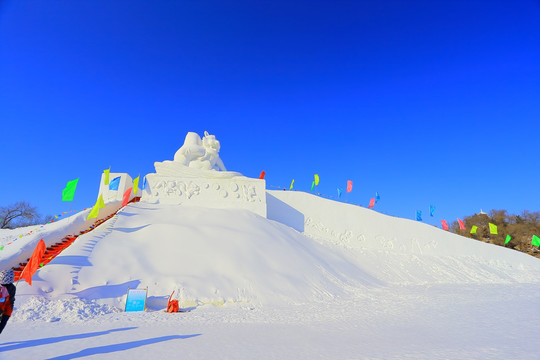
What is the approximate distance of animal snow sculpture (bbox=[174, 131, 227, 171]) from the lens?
1459cm

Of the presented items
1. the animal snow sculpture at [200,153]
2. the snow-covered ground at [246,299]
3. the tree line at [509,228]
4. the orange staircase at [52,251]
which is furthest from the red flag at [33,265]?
the tree line at [509,228]

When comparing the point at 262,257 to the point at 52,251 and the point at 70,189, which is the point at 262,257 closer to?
the point at 52,251

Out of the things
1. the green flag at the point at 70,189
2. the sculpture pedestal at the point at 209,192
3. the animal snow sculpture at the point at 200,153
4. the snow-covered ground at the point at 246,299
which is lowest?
the snow-covered ground at the point at 246,299

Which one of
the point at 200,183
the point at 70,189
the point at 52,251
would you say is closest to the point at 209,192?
the point at 200,183

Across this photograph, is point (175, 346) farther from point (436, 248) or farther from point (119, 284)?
point (436, 248)

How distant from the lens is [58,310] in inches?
228

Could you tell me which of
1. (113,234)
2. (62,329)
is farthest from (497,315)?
(113,234)

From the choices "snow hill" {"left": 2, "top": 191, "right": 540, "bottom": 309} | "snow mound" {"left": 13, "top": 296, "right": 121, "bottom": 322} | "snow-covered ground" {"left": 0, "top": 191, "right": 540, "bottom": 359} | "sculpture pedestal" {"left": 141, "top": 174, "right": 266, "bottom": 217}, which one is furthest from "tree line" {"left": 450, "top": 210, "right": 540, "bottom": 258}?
"snow mound" {"left": 13, "top": 296, "right": 121, "bottom": 322}

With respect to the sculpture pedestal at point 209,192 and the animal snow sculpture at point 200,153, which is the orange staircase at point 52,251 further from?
the animal snow sculpture at point 200,153

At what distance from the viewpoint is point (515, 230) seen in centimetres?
2783

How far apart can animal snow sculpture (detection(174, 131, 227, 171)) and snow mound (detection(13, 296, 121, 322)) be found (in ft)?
29.1

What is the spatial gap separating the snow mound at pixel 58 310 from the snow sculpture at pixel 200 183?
23.9 ft

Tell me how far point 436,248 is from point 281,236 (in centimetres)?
1054

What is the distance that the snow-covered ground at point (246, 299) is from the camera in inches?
166
